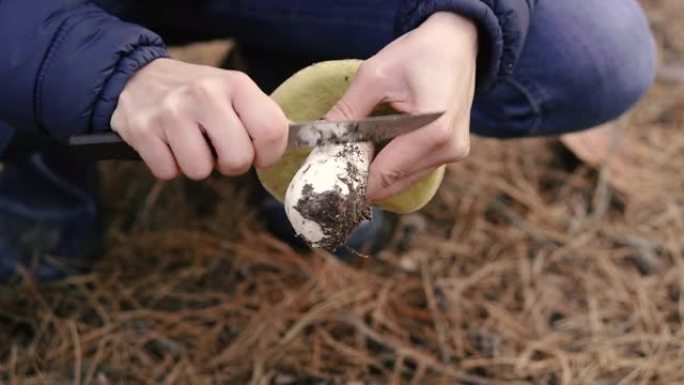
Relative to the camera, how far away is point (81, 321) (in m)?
1.35

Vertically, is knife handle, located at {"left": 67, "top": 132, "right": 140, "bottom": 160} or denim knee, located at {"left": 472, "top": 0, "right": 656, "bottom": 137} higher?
knife handle, located at {"left": 67, "top": 132, "right": 140, "bottom": 160}

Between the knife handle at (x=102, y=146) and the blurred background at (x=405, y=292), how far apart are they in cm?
46

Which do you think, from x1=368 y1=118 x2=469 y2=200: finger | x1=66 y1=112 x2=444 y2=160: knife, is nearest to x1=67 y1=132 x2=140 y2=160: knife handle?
x1=66 y1=112 x2=444 y2=160: knife

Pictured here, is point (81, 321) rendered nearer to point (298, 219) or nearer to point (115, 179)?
point (115, 179)

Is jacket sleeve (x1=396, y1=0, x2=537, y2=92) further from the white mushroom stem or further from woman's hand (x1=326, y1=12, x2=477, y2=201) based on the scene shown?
the white mushroom stem

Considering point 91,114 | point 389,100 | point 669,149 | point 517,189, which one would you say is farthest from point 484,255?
point 91,114

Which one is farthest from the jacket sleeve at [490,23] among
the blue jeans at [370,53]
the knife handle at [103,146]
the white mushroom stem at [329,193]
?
the knife handle at [103,146]

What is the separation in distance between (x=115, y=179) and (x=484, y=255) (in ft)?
2.21

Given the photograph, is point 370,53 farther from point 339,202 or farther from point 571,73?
point 339,202

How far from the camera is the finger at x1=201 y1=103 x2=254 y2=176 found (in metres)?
0.84

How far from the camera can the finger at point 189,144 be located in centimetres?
85

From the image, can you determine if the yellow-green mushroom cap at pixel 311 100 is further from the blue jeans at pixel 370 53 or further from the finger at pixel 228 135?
the blue jeans at pixel 370 53

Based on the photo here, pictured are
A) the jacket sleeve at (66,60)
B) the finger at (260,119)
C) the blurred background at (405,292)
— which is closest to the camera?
the finger at (260,119)

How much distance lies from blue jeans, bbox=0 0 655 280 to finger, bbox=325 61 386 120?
33 cm
